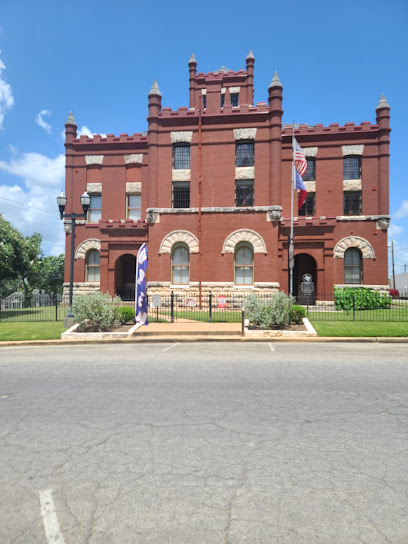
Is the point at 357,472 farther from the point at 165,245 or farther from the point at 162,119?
the point at 162,119

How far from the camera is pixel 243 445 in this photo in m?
3.77

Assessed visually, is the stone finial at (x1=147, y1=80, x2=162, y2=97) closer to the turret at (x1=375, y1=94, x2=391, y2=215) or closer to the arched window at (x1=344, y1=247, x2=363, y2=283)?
the turret at (x1=375, y1=94, x2=391, y2=215)

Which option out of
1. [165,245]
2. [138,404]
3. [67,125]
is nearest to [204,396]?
[138,404]

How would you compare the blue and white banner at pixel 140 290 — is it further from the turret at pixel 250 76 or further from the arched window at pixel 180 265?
the turret at pixel 250 76

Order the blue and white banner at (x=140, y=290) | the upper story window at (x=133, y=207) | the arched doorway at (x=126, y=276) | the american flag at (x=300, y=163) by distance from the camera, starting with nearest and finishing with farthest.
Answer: the blue and white banner at (x=140, y=290) < the american flag at (x=300, y=163) < the arched doorway at (x=126, y=276) < the upper story window at (x=133, y=207)

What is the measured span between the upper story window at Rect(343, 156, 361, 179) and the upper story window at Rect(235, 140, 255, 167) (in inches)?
258

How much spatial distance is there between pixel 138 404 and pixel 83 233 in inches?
869

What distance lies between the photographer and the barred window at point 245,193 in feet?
75.6

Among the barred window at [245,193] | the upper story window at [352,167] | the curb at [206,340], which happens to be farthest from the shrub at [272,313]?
the upper story window at [352,167]

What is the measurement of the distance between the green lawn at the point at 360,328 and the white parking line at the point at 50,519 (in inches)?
436

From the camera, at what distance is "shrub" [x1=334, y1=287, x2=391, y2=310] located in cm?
2095

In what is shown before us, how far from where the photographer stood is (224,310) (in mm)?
20031

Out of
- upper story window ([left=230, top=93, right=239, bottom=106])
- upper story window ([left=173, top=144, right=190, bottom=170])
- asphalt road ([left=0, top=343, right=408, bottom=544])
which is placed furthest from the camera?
upper story window ([left=230, top=93, right=239, bottom=106])

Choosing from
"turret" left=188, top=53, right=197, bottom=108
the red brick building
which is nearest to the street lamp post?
the red brick building
